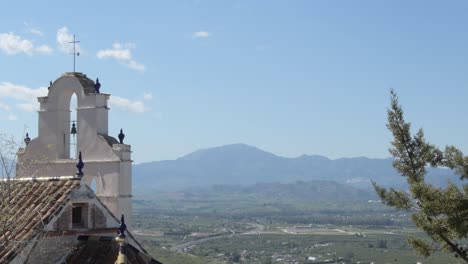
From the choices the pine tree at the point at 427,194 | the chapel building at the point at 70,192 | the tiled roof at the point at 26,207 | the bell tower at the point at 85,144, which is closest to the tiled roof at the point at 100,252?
the chapel building at the point at 70,192

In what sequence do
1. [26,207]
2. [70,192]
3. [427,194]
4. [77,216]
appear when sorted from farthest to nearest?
[427,194] < [77,216] < [26,207] < [70,192]

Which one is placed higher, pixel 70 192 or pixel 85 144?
pixel 85 144

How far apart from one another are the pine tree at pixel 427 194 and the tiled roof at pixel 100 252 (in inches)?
275

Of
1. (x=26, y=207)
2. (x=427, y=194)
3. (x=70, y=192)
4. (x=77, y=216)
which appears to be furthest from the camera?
(x=427, y=194)

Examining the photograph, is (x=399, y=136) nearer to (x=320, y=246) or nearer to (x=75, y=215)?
(x=75, y=215)

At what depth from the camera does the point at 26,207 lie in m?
10.8

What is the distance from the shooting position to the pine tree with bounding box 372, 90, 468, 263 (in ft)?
49.0

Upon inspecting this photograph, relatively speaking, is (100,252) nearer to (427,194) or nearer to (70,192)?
(70,192)

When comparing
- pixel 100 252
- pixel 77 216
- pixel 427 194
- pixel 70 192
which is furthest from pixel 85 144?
pixel 427 194

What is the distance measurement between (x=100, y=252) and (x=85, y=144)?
309 centimetres

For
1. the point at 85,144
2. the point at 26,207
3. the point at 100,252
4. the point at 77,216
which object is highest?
the point at 85,144

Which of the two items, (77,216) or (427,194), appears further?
(427,194)

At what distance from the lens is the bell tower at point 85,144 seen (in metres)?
12.8

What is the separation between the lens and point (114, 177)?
12.8 meters
